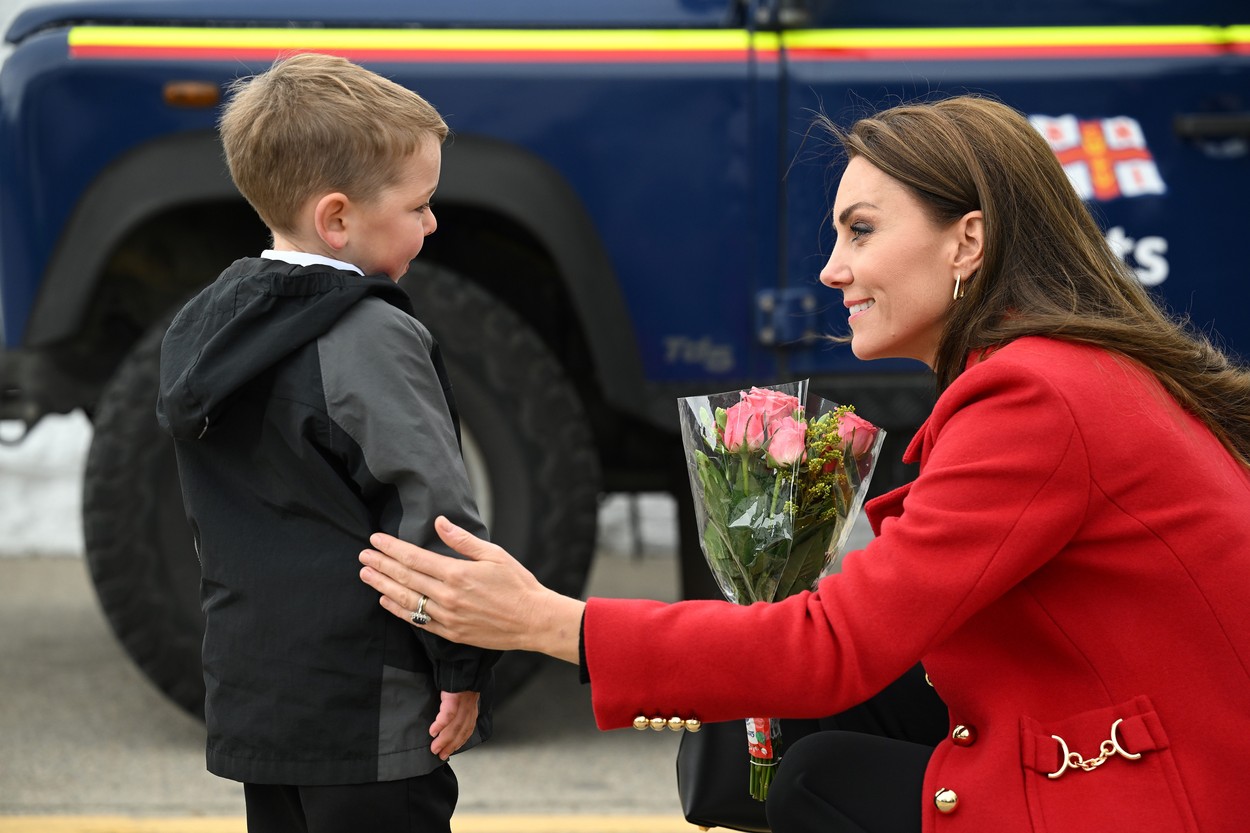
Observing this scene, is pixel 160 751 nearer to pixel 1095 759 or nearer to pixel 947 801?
pixel 947 801

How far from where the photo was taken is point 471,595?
176 cm

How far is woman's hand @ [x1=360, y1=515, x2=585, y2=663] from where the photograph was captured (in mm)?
1756

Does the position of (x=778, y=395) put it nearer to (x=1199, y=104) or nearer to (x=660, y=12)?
(x=660, y=12)

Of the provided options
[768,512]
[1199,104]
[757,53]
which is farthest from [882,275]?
[1199,104]

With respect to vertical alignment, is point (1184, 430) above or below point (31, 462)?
above

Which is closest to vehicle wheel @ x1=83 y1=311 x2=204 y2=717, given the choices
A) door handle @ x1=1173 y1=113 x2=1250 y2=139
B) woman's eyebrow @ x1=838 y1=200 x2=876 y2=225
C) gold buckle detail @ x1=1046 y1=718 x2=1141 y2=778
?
woman's eyebrow @ x1=838 y1=200 x2=876 y2=225

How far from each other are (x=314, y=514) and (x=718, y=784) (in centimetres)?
78

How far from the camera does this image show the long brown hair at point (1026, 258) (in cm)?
181

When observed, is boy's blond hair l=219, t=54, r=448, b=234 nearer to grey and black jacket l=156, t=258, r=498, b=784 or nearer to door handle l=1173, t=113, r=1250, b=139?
grey and black jacket l=156, t=258, r=498, b=784

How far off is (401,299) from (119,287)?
1978 mm

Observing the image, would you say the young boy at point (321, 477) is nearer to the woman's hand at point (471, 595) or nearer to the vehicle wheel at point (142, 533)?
the woman's hand at point (471, 595)

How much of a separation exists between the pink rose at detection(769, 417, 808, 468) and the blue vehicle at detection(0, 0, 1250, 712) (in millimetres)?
1489

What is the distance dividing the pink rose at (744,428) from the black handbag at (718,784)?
1.66 feet

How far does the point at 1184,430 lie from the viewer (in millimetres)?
1752
